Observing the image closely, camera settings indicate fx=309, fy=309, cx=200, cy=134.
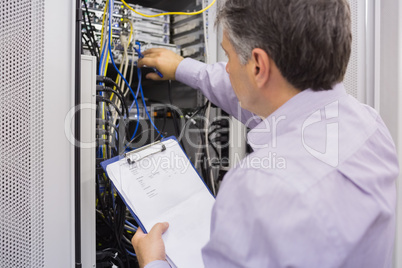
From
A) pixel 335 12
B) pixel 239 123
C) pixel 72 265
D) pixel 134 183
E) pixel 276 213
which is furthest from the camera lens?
pixel 239 123

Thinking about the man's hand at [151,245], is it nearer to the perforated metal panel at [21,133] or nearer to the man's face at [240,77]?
the perforated metal panel at [21,133]

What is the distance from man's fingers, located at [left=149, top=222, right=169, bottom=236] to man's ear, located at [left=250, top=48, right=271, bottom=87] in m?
0.48

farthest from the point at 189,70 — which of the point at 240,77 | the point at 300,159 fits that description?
the point at 300,159

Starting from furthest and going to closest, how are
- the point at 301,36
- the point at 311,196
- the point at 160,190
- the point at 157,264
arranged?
the point at 160,190, the point at 157,264, the point at 301,36, the point at 311,196

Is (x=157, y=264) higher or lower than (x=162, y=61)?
lower

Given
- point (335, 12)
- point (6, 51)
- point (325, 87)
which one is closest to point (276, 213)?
point (325, 87)

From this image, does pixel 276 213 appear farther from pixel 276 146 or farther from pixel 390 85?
pixel 390 85

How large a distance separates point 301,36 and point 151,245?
0.64 m

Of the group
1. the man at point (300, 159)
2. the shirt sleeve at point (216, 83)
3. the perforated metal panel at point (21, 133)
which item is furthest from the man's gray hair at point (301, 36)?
the perforated metal panel at point (21, 133)

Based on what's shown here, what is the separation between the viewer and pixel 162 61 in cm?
115

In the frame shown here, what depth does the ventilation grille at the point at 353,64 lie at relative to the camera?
125 centimetres

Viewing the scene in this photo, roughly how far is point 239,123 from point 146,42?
1.64 ft

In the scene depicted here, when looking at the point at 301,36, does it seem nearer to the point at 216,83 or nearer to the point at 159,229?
the point at 216,83

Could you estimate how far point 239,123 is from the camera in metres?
1.20
